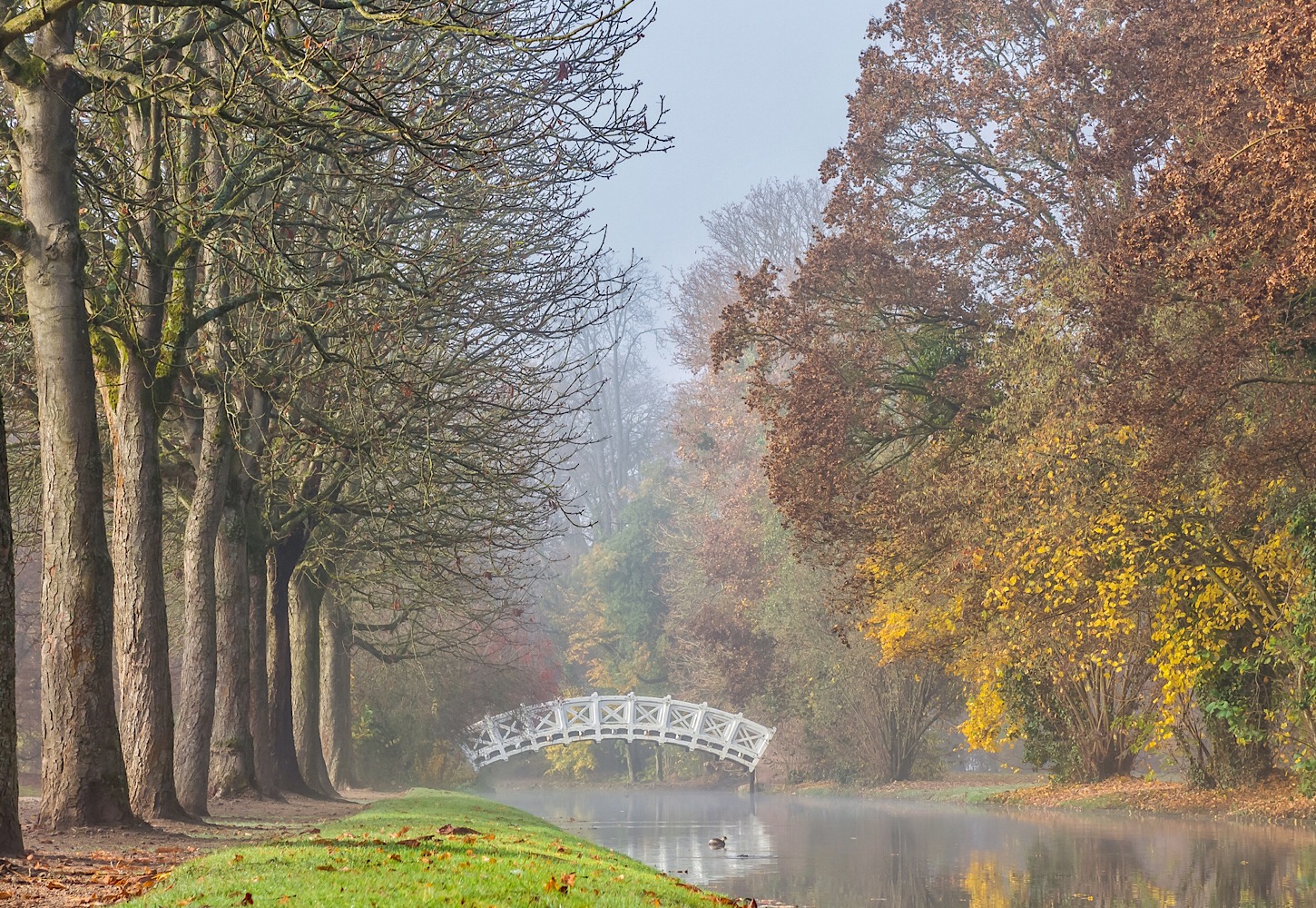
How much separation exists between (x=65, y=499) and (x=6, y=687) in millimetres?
2560

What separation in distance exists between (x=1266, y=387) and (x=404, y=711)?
25066 millimetres

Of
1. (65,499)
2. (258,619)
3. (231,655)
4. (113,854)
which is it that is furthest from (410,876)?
(258,619)

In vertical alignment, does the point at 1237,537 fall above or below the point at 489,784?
above

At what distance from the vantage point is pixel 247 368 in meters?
13.8

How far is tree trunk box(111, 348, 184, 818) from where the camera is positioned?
12.3 m

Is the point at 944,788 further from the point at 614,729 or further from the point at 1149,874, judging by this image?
the point at 1149,874

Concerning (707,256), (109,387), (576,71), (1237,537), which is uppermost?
(707,256)

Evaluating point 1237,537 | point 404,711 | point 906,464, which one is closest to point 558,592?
point 404,711

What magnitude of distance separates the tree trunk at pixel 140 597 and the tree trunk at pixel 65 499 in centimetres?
173

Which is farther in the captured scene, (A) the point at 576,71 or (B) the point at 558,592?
(B) the point at 558,592

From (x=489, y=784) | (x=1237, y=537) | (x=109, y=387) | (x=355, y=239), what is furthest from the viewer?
(x=489, y=784)

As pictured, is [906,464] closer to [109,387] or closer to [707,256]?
[109,387]

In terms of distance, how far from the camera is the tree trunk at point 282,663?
19.5m

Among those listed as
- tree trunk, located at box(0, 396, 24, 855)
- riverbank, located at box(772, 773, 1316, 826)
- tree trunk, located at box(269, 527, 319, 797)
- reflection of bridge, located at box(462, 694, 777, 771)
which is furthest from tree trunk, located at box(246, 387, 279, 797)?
reflection of bridge, located at box(462, 694, 777, 771)
